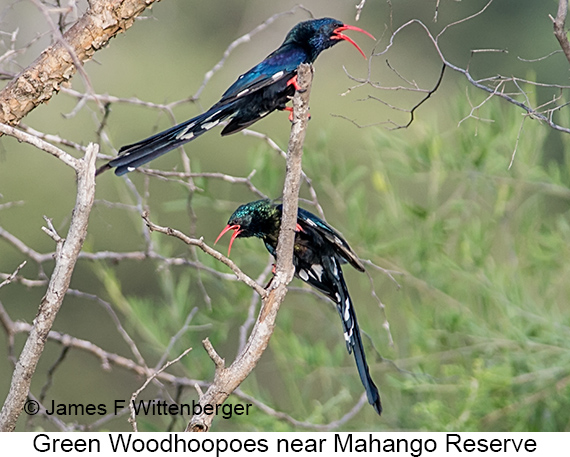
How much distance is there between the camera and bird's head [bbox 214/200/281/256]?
2227 millimetres

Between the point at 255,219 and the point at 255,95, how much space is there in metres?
0.39

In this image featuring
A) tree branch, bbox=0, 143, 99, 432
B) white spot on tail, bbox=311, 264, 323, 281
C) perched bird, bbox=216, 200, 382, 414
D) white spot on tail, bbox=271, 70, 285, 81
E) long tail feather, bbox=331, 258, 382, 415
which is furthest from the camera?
white spot on tail, bbox=311, 264, 323, 281

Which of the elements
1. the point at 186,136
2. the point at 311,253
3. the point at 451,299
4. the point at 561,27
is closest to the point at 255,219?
the point at 311,253

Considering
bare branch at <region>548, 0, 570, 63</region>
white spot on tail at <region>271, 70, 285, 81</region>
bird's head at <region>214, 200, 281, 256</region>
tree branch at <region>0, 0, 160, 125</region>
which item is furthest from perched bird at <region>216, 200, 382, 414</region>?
bare branch at <region>548, 0, 570, 63</region>

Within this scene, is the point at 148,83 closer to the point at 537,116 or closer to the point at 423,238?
the point at 423,238

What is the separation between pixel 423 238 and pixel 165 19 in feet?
23.9

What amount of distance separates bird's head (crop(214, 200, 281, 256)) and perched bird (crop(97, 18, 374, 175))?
0.84 ft

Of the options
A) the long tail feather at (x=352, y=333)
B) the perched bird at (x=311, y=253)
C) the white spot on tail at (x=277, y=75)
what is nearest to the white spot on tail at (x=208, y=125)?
the white spot on tail at (x=277, y=75)

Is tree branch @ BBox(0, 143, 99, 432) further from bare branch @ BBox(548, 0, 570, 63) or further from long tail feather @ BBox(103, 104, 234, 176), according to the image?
bare branch @ BBox(548, 0, 570, 63)

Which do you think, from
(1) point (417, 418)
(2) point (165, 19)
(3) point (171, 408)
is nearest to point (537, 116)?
(3) point (171, 408)

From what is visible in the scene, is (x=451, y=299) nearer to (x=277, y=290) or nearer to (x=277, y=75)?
(x=277, y=75)

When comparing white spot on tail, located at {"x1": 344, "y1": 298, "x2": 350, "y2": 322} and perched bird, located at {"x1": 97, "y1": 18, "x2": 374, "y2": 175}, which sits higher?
perched bird, located at {"x1": 97, "y1": 18, "x2": 374, "y2": 175}

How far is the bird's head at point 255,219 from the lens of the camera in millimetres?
2227

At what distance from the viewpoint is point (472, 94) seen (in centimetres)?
389
